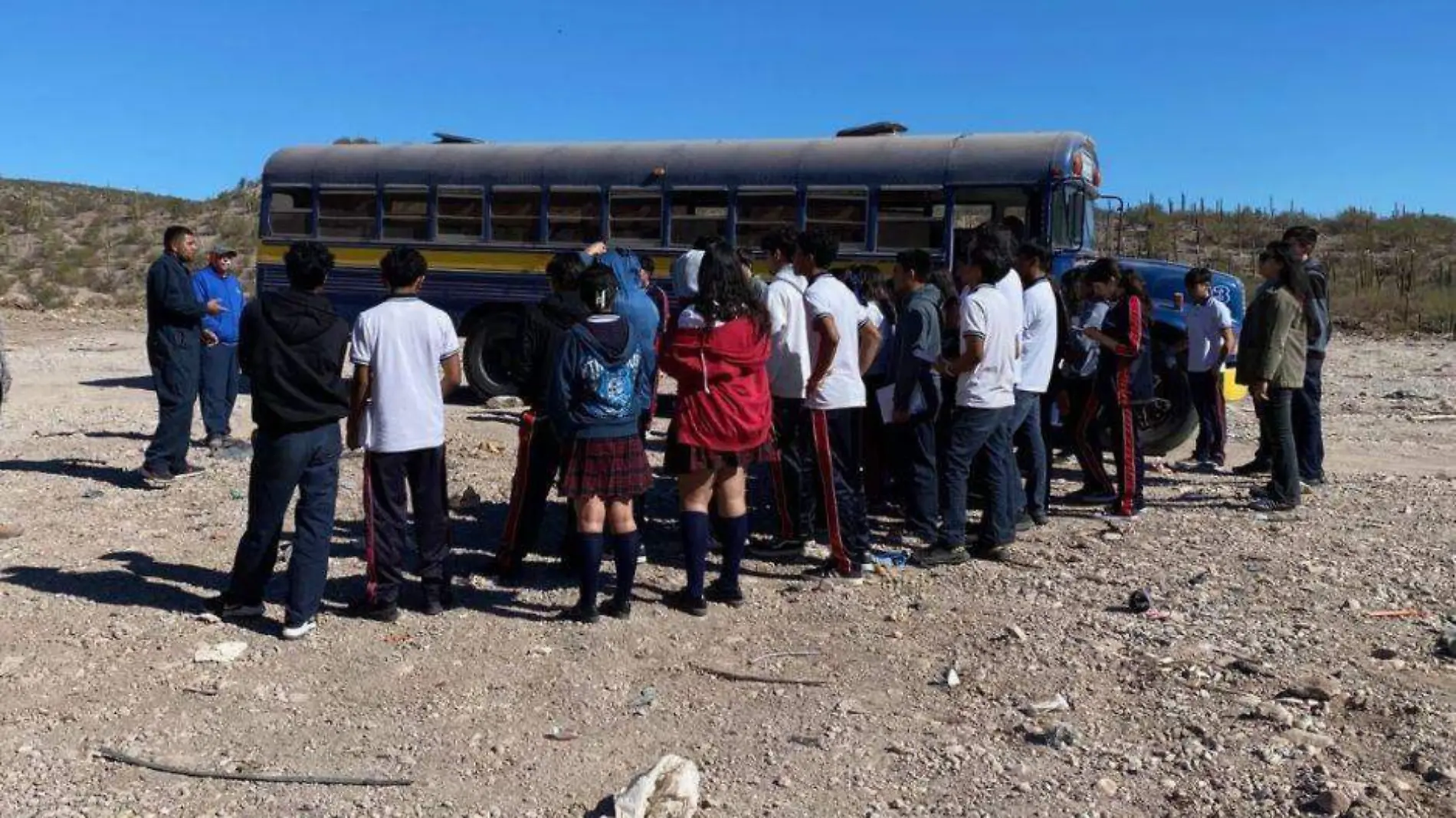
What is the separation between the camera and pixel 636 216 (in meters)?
12.4

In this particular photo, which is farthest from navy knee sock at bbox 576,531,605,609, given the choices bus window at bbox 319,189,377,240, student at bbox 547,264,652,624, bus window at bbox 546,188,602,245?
bus window at bbox 319,189,377,240

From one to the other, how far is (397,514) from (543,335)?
1037 millimetres

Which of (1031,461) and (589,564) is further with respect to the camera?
A: (1031,461)

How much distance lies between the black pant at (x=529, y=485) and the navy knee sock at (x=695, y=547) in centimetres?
86

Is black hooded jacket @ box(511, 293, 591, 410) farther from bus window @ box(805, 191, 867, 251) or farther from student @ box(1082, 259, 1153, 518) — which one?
bus window @ box(805, 191, 867, 251)

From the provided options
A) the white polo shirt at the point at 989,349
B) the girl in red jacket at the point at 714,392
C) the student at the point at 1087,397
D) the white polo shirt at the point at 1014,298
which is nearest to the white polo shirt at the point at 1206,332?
the student at the point at 1087,397

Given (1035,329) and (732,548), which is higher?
(1035,329)

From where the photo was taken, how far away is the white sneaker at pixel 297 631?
16.4ft

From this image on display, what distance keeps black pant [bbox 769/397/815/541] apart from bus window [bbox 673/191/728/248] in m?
5.97

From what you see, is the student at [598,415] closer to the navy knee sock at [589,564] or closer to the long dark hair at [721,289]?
the navy knee sock at [589,564]

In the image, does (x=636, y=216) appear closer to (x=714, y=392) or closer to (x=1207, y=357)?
(x=1207, y=357)

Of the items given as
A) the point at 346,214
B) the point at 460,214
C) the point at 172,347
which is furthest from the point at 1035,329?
the point at 346,214

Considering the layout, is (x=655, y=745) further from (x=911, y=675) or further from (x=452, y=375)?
(x=452, y=375)

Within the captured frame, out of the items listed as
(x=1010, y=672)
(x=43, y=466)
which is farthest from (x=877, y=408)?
(x=43, y=466)
